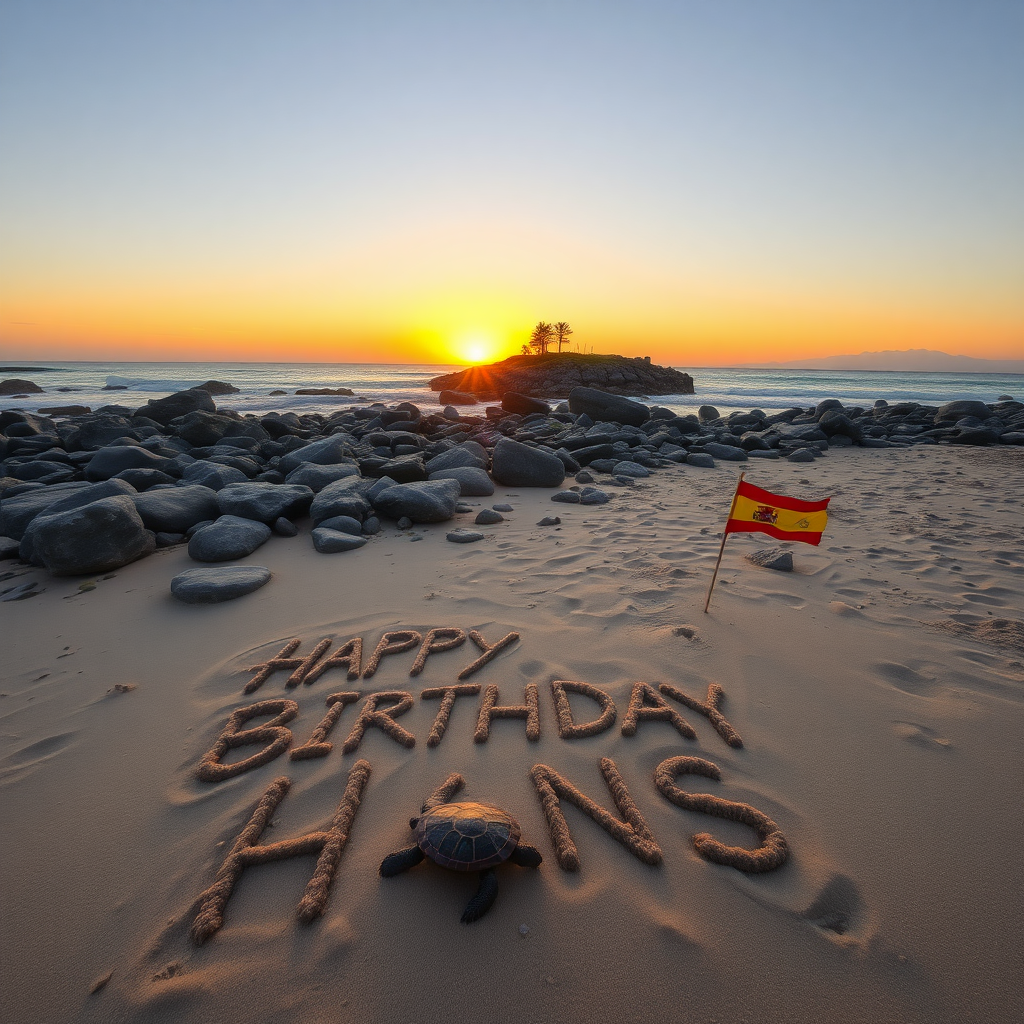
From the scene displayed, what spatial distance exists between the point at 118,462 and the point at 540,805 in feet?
28.1

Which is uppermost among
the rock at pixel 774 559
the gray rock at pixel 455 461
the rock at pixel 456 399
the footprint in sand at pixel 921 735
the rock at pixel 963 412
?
the rock at pixel 963 412

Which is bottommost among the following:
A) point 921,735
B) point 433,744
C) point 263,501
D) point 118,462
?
point 433,744

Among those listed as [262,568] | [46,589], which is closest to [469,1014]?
[262,568]

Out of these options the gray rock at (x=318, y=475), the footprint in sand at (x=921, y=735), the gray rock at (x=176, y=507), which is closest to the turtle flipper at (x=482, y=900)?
the footprint in sand at (x=921, y=735)

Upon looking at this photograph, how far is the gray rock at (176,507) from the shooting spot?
566 cm

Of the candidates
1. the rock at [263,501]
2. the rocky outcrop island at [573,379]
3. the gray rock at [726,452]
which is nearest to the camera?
the rock at [263,501]

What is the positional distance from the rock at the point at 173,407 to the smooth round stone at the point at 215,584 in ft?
41.5

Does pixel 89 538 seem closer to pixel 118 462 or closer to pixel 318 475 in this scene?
pixel 318 475

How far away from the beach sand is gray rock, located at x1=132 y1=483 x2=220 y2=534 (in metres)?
1.16

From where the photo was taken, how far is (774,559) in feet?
15.7

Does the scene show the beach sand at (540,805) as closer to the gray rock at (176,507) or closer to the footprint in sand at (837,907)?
the footprint in sand at (837,907)

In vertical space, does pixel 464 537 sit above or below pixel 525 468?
below

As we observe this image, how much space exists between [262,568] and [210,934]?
344 cm

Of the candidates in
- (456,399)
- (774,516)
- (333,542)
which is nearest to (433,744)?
(774,516)
